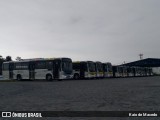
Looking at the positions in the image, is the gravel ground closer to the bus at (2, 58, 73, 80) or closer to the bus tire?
the bus at (2, 58, 73, 80)

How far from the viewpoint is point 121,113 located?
815cm

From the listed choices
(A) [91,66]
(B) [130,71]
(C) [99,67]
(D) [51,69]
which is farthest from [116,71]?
(D) [51,69]

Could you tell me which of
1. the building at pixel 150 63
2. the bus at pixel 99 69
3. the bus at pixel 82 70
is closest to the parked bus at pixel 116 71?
the bus at pixel 99 69

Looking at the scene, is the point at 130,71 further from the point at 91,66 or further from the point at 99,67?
the point at 91,66

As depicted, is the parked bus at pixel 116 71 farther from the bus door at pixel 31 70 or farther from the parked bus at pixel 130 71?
the bus door at pixel 31 70

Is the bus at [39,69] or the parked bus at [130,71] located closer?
the bus at [39,69]

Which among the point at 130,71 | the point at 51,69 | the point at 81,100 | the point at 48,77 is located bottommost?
the point at 81,100

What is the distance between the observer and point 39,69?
34812 millimetres

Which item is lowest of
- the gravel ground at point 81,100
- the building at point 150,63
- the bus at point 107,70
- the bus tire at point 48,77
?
the gravel ground at point 81,100

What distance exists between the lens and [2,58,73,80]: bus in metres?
33.1

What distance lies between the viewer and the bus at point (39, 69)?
1303 inches

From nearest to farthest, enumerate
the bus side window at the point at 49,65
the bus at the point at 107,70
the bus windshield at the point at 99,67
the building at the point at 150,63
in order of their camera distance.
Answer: the bus side window at the point at 49,65, the bus windshield at the point at 99,67, the bus at the point at 107,70, the building at the point at 150,63

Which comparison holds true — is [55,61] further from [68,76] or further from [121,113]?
[121,113]

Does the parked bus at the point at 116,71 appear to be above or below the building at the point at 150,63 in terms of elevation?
below
